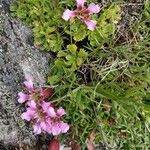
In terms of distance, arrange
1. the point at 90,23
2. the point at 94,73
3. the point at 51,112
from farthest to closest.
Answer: the point at 94,73 < the point at 90,23 < the point at 51,112

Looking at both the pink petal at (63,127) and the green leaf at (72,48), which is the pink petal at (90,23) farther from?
the pink petal at (63,127)

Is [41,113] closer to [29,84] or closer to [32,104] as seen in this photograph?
[32,104]

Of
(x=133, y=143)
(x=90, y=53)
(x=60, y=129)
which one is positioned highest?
(x=90, y=53)

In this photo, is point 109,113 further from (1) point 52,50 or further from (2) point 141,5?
(2) point 141,5

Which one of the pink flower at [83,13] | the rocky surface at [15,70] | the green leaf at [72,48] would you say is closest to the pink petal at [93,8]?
the pink flower at [83,13]

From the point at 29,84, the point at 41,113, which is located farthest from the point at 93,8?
the point at 41,113

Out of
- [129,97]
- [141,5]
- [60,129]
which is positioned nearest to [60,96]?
[60,129]
